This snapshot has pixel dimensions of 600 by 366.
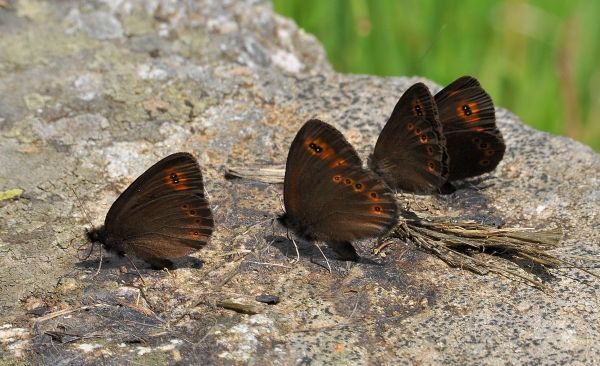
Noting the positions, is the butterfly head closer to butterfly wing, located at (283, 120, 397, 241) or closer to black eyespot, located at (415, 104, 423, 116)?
butterfly wing, located at (283, 120, 397, 241)

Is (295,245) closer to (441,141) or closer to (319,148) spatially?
(319,148)

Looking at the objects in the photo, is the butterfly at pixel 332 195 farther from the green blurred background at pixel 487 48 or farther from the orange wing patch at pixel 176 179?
the green blurred background at pixel 487 48

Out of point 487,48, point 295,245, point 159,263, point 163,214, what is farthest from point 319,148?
point 487,48

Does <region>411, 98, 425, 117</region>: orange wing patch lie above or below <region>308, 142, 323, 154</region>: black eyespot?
above

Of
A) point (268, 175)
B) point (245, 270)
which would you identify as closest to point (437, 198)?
point (268, 175)

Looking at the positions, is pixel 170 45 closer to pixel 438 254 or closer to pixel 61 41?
pixel 61 41

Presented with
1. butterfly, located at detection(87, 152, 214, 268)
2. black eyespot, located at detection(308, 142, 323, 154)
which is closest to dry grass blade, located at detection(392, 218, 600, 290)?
black eyespot, located at detection(308, 142, 323, 154)

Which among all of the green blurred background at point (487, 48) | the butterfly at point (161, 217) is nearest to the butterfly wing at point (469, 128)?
the butterfly at point (161, 217)
